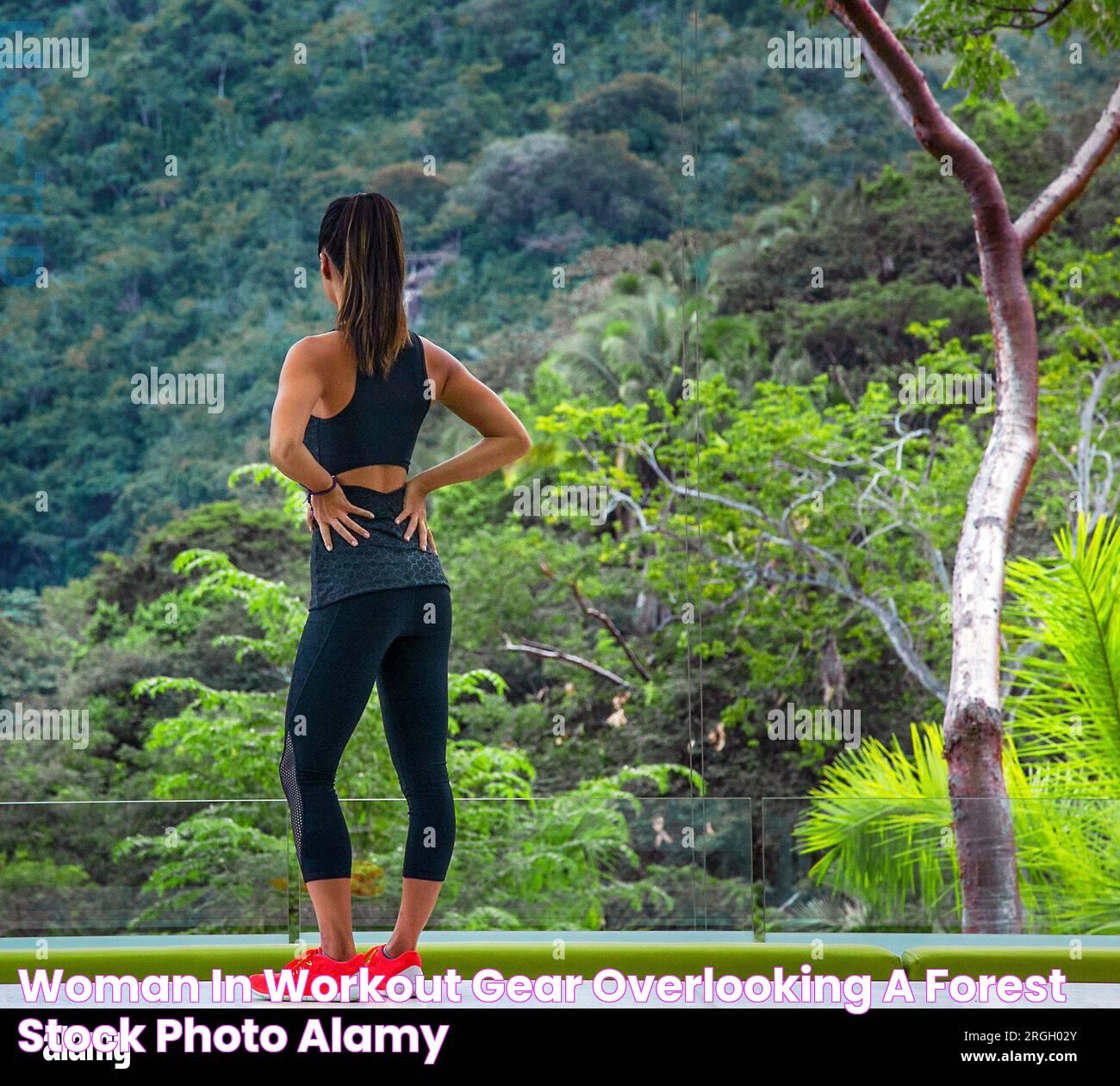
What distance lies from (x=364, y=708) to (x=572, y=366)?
616 cm

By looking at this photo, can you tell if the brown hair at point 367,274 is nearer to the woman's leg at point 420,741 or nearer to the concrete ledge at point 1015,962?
the woman's leg at point 420,741

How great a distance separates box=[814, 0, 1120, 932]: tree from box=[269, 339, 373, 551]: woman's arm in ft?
11.4

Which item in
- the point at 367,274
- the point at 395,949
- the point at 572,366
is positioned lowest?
the point at 395,949

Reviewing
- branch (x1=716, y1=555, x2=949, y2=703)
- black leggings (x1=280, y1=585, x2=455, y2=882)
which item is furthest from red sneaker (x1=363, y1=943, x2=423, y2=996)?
branch (x1=716, y1=555, x2=949, y2=703)

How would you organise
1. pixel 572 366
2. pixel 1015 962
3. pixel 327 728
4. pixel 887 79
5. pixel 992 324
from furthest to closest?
pixel 572 366 → pixel 887 79 → pixel 992 324 → pixel 1015 962 → pixel 327 728

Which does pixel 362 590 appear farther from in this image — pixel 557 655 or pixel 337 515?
pixel 557 655

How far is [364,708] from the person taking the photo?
86.9 inches

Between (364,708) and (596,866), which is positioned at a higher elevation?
(364,708)

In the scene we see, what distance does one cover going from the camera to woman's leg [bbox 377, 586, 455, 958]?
2229 millimetres

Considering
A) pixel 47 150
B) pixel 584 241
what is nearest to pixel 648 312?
pixel 584 241

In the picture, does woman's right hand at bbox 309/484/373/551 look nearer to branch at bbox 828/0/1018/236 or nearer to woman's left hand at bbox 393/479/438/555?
woman's left hand at bbox 393/479/438/555

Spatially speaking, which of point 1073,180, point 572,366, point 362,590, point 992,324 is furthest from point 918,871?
point 572,366
